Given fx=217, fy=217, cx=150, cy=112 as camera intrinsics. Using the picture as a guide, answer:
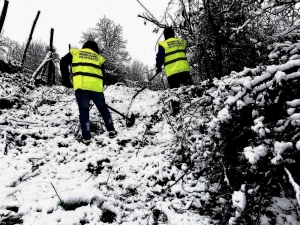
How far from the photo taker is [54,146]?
3.54 m

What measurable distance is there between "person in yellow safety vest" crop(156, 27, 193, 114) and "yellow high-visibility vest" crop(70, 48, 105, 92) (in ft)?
4.13

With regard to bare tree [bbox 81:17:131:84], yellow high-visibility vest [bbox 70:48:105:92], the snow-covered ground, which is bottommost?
the snow-covered ground

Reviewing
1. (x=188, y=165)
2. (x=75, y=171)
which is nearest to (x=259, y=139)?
(x=188, y=165)

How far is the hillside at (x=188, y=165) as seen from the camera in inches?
54.9

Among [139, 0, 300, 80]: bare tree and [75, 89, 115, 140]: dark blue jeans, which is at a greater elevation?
[139, 0, 300, 80]: bare tree

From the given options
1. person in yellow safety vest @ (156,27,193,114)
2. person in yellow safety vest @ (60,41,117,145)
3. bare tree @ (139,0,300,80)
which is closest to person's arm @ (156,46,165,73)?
person in yellow safety vest @ (156,27,193,114)

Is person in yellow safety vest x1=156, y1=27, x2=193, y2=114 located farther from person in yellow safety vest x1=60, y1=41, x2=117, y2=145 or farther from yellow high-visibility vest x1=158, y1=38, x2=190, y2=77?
person in yellow safety vest x1=60, y1=41, x2=117, y2=145

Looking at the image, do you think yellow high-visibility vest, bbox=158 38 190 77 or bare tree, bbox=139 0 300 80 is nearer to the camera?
bare tree, bbox=139 0 300 80

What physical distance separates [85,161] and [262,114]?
238 cm

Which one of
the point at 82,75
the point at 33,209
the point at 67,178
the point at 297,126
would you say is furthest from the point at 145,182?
the point at 82,75

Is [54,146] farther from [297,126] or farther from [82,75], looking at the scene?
[297,126]

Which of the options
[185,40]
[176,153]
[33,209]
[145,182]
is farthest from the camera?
[185,40]

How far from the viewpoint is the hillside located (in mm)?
1395

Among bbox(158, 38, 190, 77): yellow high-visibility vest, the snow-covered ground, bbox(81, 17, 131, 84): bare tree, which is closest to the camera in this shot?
the snow-covered ground
